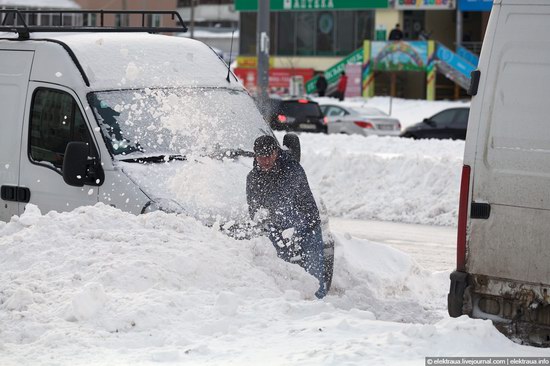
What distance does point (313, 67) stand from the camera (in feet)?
205

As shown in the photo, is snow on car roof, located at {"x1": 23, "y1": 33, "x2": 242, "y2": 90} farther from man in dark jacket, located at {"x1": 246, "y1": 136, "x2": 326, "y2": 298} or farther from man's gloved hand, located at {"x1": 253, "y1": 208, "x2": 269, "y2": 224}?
man's gloved hand, located at {"x1": 253, "y1": 208, "x2": 269, "y2": 224}

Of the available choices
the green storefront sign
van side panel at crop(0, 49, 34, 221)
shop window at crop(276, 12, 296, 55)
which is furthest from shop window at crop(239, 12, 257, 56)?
van side panel at crop(0, 49, 34, 221)

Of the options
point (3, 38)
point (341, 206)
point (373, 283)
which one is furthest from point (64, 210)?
point (341, 206)

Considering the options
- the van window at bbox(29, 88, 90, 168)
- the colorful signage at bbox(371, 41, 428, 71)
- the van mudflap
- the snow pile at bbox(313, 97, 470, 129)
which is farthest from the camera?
the colorful signage at bbox(371, 41, 428, 71)

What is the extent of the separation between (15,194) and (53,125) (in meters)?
0.65

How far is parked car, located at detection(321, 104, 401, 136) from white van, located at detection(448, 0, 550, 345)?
29.7 meters

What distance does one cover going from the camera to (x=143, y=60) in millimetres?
11039

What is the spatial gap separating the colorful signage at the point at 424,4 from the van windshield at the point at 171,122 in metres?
46.0

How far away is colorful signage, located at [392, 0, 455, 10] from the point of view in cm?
5597

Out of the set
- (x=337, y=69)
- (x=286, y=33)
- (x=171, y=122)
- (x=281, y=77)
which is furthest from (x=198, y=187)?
(x=286, y=33)

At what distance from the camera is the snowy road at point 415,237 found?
47.2 feet

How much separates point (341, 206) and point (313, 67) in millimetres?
43428

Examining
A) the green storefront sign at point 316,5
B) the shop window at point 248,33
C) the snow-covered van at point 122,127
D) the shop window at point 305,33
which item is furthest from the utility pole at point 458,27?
the snow-covered van at point 122,127

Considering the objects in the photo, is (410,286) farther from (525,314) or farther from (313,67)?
(313,67)
